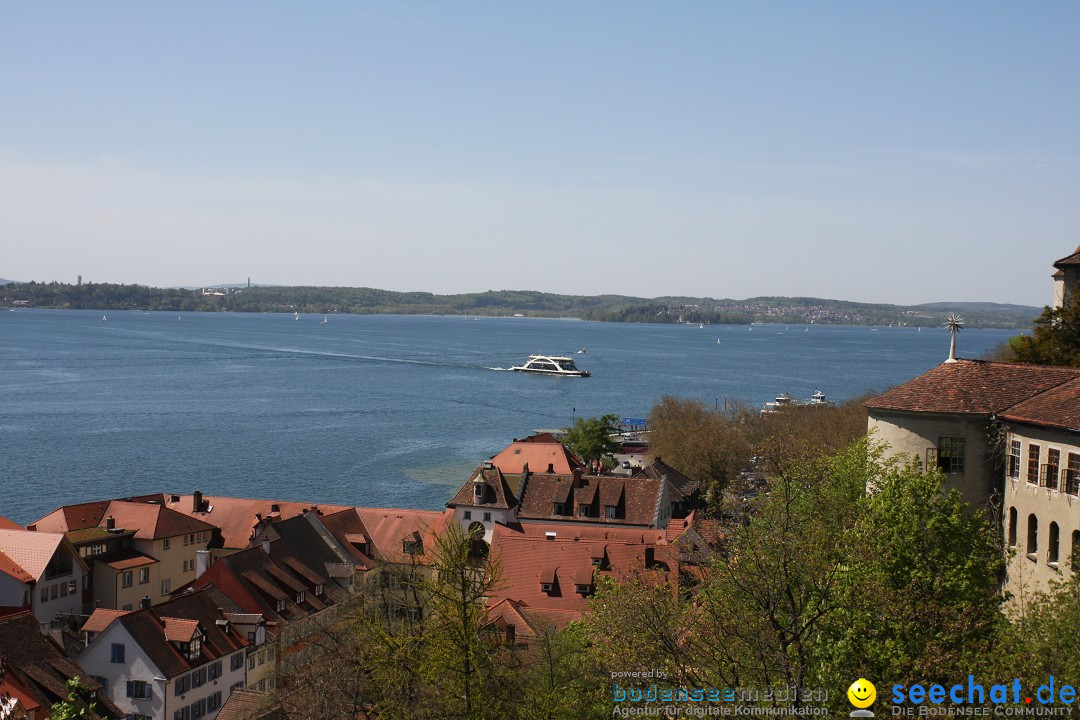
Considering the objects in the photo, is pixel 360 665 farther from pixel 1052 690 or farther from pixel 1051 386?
pixel 1051 386

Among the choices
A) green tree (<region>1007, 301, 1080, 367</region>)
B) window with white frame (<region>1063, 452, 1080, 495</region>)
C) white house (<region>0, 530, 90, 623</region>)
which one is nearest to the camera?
window with white frame (<region>1063, 452, 1080, 495</region>)

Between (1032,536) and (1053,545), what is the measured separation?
102 centimetres

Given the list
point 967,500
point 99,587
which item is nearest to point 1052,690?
point 967,500

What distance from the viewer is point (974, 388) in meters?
27.7

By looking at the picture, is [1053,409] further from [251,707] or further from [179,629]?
[179,629]

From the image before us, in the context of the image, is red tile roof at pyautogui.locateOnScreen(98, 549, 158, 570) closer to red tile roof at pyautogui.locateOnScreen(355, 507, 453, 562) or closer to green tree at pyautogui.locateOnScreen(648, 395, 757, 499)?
red tile roof at pyautogui.locateOnScreen(355, 507, 453, 562)

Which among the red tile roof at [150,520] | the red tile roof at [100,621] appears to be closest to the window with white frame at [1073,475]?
the red tile roof at [100,621]

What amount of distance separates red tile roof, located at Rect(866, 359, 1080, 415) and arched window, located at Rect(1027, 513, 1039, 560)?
2.97 meters

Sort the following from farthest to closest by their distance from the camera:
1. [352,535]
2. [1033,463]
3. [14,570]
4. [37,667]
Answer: [352,535], [14,570], [37,667], [1033,463]

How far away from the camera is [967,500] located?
88.5 ft

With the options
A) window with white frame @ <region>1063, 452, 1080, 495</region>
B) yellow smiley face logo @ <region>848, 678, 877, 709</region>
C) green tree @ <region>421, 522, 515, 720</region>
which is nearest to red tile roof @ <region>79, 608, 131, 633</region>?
green tree @ <region>421, 522, 515, 720</region>

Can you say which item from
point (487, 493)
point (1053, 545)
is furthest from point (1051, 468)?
point (487, 493)

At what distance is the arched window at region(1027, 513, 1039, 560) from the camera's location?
2531 centimetres

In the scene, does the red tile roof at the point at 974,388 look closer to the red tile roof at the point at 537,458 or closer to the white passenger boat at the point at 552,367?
the red tile roof at the point at 537,458
